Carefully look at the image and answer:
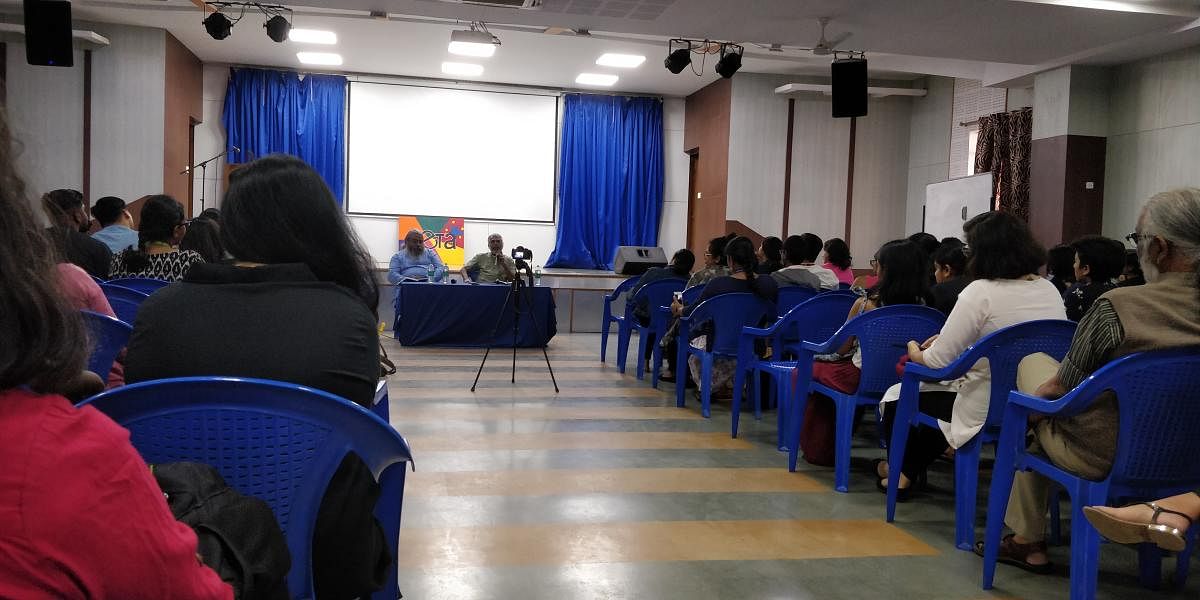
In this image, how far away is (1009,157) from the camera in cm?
937

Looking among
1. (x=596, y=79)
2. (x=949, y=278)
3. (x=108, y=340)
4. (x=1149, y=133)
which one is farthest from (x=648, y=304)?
(x=596, y=79)

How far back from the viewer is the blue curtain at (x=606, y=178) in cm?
1230

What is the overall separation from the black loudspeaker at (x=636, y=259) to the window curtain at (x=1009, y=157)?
12.9ft

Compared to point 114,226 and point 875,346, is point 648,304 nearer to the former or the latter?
point 875,346

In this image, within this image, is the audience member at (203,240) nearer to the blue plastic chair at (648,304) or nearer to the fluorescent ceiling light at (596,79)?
the blue plastic chair at (648,304)

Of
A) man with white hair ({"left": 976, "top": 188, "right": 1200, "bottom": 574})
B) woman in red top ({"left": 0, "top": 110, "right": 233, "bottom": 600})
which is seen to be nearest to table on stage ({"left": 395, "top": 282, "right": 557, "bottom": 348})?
man with white hair ({"left": 976, "top": 188, "right": 1200, "bottom": 574})

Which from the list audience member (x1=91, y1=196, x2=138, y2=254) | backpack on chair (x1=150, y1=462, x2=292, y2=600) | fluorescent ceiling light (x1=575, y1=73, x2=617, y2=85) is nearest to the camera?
backpack on chair (x1=150, y1=462, x2=292, y2=600)

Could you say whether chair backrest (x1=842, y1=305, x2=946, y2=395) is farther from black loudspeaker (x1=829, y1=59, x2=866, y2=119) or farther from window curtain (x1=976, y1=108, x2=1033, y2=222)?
window curtain (x1=976, y1=108, x2=1033, y2=222)

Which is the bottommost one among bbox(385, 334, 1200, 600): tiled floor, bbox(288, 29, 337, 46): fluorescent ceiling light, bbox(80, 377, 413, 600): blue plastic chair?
bbox(385, 334, 1200, 600): tiled floor

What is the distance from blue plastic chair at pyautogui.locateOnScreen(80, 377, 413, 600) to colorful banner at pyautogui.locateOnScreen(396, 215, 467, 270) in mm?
10602

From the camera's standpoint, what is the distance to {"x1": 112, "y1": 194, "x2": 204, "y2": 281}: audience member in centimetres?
360

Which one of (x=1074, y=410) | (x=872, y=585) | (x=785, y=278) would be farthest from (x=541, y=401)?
(x=1074, y=410)

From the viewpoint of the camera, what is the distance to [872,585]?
257cm

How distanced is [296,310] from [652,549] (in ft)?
5.71
